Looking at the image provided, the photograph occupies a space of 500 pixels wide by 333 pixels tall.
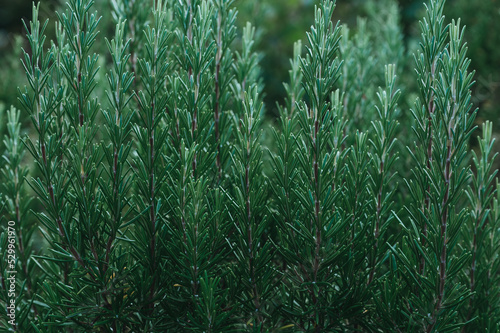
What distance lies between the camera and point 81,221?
146cm

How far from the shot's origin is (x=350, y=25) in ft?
18.9

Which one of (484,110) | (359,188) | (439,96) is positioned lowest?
(484,110)

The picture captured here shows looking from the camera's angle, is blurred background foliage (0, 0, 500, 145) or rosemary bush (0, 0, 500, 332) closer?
rosemary bush (0, 0, 500, 332)

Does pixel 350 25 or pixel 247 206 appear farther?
pixel 350 25

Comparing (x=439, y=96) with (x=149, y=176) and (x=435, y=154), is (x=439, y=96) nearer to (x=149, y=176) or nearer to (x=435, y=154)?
(x=435, y=154)

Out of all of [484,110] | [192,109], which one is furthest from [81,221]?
[484,110]

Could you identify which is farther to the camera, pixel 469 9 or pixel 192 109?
pixel 469 9

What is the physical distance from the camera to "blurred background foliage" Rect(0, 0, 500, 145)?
341 centimetres

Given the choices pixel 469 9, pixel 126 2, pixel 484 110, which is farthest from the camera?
pixel 469 9

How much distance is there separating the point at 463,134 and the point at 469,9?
3.24 meters

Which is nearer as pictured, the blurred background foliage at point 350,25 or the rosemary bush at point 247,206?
the rosemary bush at point 247,206

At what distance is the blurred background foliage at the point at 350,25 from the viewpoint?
3.41m

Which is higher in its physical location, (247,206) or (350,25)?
(350,25)

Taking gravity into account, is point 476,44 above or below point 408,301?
above
